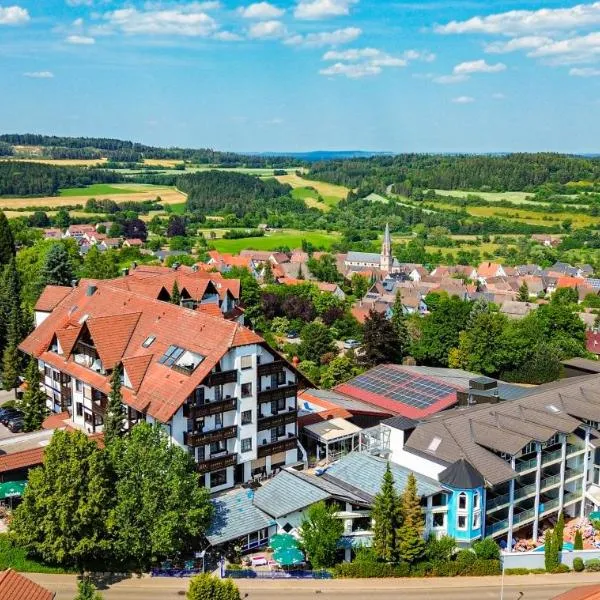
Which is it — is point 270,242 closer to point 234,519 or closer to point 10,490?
point 10,490

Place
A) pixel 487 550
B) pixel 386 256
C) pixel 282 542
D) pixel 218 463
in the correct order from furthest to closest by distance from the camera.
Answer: pixel 386 256, pixel 218 463, pixel 487 550, pixel 282 542

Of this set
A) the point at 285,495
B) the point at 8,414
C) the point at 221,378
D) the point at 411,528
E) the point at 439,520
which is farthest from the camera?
the point at 8,414

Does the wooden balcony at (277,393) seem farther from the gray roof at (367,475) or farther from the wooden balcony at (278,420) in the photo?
the gray roof at (367,475)

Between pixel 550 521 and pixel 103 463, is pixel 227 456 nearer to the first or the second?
pixel 103 463

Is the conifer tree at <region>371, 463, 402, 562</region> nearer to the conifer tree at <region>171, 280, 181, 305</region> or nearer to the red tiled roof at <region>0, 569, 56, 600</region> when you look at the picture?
the red tiled roof at <region>0, 569, 56, 600</region>

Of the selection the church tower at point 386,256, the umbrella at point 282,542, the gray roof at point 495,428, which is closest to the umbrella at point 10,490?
the umbrella at point 282,542

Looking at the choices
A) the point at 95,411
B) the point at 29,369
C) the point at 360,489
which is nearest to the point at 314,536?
the point at 360,489

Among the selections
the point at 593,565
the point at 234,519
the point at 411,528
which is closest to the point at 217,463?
the point at 234,519
